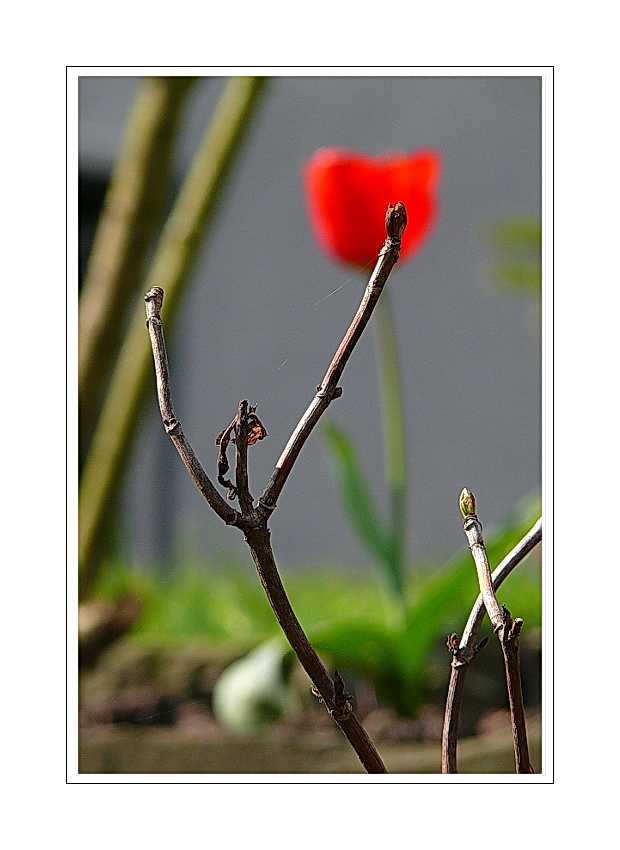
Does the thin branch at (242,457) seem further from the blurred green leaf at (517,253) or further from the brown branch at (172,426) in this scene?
the blurred green leaf at (517,253)

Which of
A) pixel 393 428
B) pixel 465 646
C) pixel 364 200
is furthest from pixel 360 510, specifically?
pixel 465 646

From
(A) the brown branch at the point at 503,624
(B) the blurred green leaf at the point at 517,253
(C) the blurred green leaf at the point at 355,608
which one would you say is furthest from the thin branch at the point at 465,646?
(B) the blurred green leaf at the point at 517,253

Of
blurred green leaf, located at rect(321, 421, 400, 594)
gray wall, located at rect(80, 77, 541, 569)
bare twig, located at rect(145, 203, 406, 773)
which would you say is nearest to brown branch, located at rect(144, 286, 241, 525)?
bare twig, located at rect(145, 203, 406, 773)

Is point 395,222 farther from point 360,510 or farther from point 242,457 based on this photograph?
point 360,510

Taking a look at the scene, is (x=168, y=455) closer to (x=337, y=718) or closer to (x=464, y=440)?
(x=464, y=440)

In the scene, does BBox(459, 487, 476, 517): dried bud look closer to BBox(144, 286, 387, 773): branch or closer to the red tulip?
BBox(144, 286, 387, 773): branch
